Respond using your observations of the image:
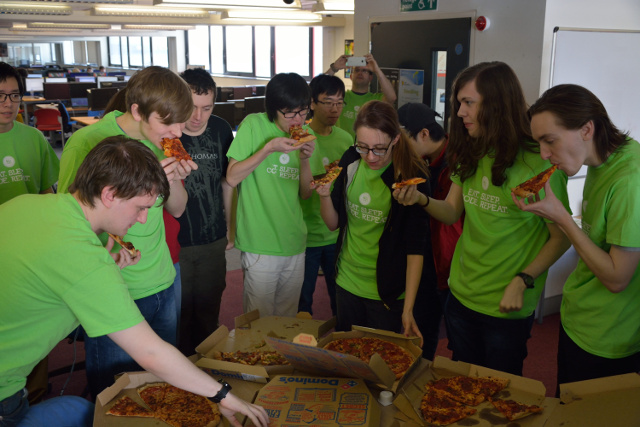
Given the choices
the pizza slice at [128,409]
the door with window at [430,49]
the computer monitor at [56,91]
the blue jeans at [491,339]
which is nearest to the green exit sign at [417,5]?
the door with window at [430,49]

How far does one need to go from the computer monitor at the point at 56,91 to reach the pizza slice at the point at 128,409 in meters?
10.4

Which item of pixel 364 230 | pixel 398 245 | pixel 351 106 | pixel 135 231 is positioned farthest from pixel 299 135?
pixel 351 106

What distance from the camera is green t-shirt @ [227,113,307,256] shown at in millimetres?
2633

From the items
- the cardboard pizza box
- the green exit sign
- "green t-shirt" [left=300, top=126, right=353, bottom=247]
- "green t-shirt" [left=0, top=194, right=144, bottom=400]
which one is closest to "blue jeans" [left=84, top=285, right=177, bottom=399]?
"green t-shirt" [left=0, top=194, right=144, bottom=400]

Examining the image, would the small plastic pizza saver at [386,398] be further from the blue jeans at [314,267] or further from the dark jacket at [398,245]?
the blue jeans at [314,267]

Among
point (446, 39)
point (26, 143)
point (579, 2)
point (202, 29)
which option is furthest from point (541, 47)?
point (202, 29)

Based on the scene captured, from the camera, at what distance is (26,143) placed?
2.92 metres

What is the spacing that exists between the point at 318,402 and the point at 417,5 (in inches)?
133

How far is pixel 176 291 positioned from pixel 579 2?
2.91m

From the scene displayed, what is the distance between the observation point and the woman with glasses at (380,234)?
7.24ft

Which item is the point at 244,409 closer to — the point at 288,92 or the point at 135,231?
the point at 135,231

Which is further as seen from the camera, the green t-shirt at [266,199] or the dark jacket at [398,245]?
the green t-shirt at [266,199]

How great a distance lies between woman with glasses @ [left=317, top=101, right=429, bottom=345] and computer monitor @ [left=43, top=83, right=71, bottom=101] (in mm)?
10082

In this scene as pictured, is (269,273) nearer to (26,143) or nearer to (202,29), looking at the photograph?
(26,143)
